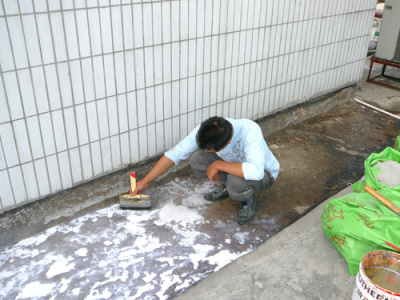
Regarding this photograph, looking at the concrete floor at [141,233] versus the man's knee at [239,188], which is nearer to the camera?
the concrete floor at [141,233]

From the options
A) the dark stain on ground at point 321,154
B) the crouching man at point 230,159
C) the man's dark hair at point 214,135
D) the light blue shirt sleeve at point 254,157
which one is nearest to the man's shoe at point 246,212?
the crouching man at point 230,159

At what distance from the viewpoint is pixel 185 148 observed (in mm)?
3510

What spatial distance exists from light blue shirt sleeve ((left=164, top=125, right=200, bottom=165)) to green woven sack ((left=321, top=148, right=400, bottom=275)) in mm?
A: 1239

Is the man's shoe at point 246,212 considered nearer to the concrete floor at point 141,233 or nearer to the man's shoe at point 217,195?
the concrete floor at point 141,233

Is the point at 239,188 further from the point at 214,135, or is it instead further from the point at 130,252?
the point at 130,252

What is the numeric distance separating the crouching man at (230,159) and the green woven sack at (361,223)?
0.67 metres

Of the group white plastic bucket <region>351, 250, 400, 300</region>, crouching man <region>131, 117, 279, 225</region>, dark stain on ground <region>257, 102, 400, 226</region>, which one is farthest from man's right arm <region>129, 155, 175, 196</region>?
white plastic bucket <region>351, 250, 400, 300</region>

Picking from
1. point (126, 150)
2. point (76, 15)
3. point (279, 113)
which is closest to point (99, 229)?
point (126, 150)

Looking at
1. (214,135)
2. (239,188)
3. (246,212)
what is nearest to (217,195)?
(246,212)

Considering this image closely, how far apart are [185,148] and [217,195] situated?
27.7 inches

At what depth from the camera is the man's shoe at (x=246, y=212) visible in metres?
3.62

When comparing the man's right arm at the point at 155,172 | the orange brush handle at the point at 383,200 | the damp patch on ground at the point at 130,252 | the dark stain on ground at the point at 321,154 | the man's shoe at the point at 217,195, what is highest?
the orange brush handle at the point at 383,200

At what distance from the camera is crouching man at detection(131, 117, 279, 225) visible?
3.14 meters

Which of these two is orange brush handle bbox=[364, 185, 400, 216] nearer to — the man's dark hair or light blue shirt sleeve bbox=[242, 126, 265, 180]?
light blue shirt sleeve bbox=[242, 126, 265, 180]
